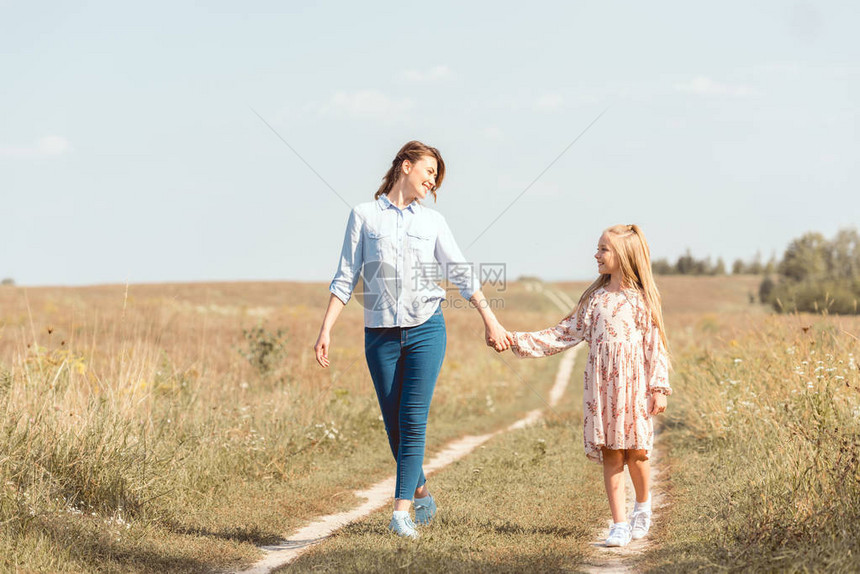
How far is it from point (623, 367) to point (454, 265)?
135 cm

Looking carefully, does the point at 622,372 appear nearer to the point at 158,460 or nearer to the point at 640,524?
the point at 640,524

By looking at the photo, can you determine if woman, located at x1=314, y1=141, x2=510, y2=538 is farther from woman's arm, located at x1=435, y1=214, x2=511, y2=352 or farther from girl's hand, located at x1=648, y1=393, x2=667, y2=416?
girl's hand, located at x1=648, y1=393, x2=667, y2=416

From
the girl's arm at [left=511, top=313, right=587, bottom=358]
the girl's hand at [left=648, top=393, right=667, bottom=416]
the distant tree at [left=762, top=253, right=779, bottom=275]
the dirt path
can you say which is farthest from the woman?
the distant tree at [left=762, top=253, right=779, bottom=275]

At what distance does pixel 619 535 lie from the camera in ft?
18.4

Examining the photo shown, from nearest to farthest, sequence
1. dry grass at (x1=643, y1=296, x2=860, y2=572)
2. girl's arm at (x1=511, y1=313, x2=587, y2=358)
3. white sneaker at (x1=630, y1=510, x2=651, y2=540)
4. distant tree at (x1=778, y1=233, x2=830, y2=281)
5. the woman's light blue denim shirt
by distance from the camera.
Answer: dry grass at (x1=643, y1=296, x2=860, y2=572) → the woman's light blue denim shirt → white sneaker at (x1=630, y1=510, x2=651, y2=540) → girl's arm at (x1=511, y1=313, x2=587, y2=358) → distant tree at (x1=778, y1=233, x2=830, y2=281)

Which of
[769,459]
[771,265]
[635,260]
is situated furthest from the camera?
[771,265]

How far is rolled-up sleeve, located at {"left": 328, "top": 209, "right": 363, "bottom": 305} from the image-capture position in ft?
18.2

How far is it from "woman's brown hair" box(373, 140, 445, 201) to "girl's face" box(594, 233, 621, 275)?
1215mm

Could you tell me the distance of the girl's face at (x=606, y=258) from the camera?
571 cm

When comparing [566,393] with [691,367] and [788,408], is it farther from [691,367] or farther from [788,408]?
[788,408]

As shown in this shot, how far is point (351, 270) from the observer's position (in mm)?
5586

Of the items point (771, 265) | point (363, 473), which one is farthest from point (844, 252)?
point (363, 473)

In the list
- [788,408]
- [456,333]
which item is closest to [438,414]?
[788,408]

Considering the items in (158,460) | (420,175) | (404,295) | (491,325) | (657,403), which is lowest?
(158,460)
